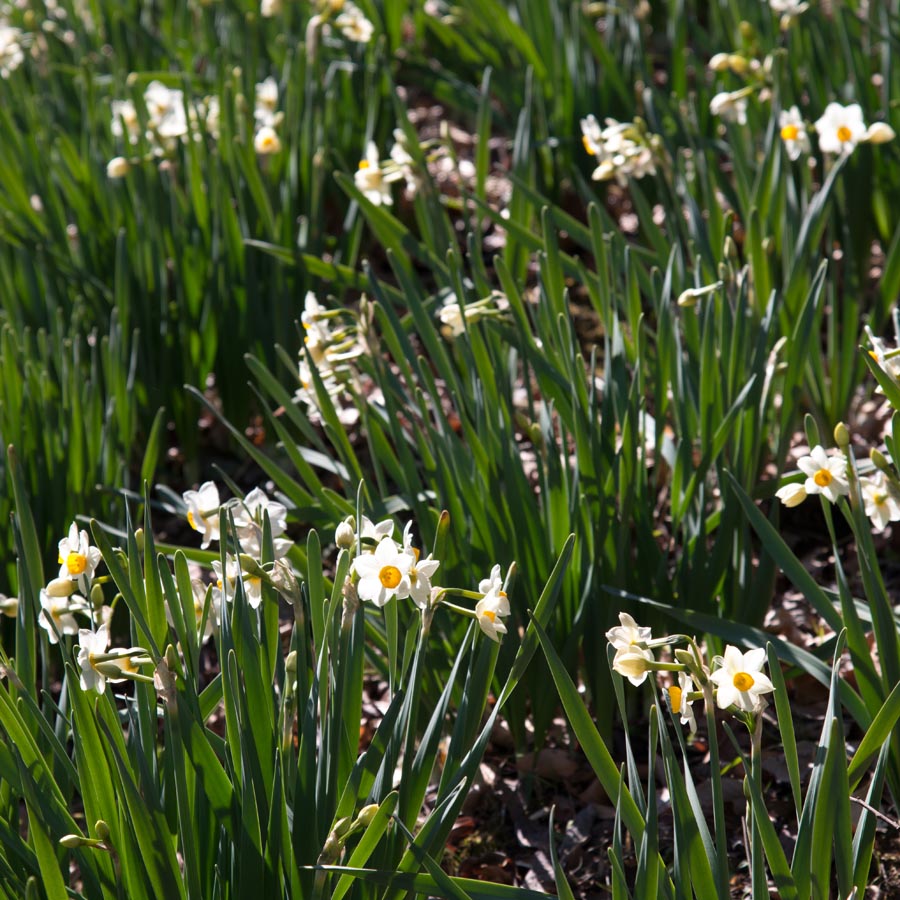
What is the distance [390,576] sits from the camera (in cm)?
122

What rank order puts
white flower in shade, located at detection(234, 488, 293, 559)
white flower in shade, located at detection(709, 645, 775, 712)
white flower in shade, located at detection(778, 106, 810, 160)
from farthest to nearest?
white flower in shade, located at detection(778, 106, 810, 160) < white flower in shade, located at detection(234, 488, 293, 559) < white flower in shade, located at detection(709, 645, 775, 712)

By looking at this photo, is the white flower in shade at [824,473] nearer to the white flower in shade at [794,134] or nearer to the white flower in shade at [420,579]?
the white flower in shade at [420,579]

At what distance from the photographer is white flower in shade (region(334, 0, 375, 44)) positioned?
308 cm

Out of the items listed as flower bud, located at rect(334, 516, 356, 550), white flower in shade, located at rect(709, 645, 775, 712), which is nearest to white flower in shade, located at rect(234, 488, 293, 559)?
flower bud, located at rect(334, 516, 356, 550)

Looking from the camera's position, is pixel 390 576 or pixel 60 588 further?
pixel 60 588

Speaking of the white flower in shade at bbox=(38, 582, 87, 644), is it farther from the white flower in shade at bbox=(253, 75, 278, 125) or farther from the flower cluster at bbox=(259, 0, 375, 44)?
the flower cluster at bbox=(259, 0, 375, 44)

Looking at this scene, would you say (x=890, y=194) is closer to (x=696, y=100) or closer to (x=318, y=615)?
(x=696, y=100)

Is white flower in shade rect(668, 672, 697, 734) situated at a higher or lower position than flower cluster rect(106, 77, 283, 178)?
lower

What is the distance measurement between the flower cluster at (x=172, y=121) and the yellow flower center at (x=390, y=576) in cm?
169

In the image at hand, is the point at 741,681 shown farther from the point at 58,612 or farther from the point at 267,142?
the point at 267,142

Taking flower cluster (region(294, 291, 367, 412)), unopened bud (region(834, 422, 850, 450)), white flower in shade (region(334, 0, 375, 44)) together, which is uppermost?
white flower in shade (region(334, 0, 375, 44))

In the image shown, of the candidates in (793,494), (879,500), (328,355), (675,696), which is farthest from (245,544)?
(879,500)

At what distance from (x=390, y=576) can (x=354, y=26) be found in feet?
7.88

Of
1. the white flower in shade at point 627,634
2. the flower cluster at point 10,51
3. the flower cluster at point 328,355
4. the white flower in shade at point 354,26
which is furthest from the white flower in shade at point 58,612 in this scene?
the flower cluster at point 10,51
